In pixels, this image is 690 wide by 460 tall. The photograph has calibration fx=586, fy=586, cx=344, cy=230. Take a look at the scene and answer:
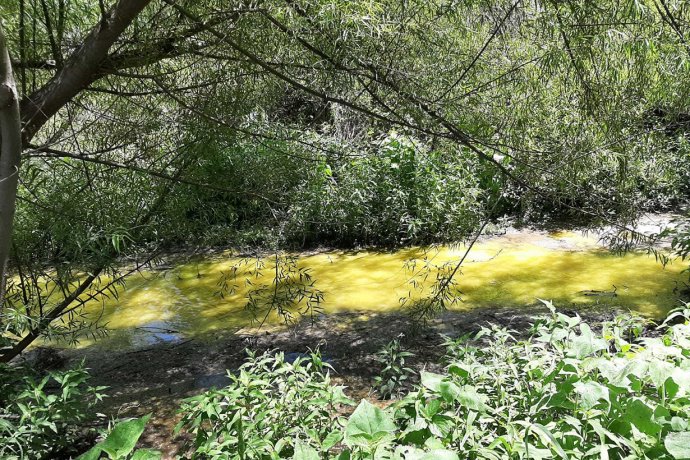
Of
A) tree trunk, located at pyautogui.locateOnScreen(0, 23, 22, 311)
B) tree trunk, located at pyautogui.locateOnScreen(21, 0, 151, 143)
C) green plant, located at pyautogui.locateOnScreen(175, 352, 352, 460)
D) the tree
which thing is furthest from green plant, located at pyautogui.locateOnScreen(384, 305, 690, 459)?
tree trunk, located at pyautogui.locateOnScreen(21, 0, 151, 143)

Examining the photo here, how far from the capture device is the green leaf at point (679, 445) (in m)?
1.06

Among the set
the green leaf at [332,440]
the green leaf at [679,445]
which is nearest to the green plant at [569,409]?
the green leaf at [679,445]

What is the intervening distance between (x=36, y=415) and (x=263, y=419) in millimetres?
1100

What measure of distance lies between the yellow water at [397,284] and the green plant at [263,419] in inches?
111

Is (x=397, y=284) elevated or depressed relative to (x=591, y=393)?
depressed

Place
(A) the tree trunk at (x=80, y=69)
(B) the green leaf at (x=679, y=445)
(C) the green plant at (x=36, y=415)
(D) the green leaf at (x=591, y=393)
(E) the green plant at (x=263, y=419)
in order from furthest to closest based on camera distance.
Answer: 1. (C) the green plant at (x=36, y=415)
2. (A) the tree trunk at (x=80, y=69)
3. (E) the green plant at (x=263, y=419)
4. (D) the green leaf at (x=591, y=393)
5. (B) the green leaf at (x=679, y=445)

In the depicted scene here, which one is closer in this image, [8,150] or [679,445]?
[679,445]

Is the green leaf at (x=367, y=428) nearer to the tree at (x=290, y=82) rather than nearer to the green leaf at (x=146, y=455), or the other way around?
the green leaf at (x=146, y=455)

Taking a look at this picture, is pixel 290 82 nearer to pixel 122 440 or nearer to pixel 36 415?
pixel 122 440

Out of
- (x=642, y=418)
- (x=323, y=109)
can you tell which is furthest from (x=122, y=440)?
(x=323, y=109)

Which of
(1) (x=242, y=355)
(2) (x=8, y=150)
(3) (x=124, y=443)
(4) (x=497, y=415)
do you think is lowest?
(1) (x=242, y=355)

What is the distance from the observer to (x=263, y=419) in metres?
1.76

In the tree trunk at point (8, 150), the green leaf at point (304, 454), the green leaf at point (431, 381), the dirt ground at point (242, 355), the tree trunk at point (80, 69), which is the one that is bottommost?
the dirt ground at point (242, 355)

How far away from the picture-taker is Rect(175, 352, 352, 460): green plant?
4.95 feet
